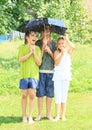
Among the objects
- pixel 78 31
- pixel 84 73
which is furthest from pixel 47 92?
pixel 78 31

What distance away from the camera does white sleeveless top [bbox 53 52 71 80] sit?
841 centimetres

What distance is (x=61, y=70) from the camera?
845cm

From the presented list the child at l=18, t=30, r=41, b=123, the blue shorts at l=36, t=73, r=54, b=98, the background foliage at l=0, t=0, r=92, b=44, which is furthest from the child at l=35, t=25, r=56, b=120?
the background foliage at l=0, t=0, r=92, b=44

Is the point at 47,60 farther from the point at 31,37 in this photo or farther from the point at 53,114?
the point at 53,114

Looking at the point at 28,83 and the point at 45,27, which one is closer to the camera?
the point at 28,83

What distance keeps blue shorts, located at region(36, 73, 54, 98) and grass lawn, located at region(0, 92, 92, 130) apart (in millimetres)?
529

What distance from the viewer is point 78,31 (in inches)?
888

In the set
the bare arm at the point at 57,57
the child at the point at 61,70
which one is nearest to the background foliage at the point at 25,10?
the child at the point at 61,70

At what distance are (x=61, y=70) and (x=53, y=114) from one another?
1.24 m

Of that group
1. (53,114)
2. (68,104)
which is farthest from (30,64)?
(68,104)

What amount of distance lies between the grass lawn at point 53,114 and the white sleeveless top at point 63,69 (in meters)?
0.85

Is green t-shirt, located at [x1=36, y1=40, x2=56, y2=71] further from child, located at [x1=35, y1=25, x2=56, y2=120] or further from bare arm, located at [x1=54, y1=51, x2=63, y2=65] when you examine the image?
bare arm, located at [x1=54, y1=51, x2=63, y2=65]

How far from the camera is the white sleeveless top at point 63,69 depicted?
27.6 feet

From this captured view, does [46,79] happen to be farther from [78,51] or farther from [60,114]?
[78,51]
